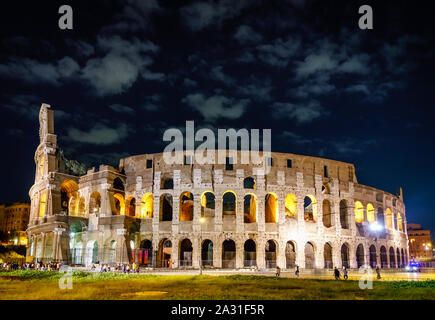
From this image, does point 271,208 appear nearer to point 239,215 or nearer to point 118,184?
point 239,215

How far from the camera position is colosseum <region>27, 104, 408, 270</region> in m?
42.0

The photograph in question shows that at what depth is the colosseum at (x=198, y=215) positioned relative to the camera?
138 feet

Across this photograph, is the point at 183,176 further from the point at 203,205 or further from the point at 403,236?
the point at 403,236

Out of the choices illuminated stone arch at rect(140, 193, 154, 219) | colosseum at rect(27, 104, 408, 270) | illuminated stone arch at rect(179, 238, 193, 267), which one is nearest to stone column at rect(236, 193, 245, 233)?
colosseum at rect(27, 104, 408, 270)

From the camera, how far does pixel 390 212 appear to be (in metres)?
54.7

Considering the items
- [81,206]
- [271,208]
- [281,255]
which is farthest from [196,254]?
[81,206]

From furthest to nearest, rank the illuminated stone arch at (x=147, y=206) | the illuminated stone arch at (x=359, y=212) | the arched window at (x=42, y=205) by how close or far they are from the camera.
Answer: the illuminated stone arch at (x=359, y=212), the arched window at (x=42, y=205), the illuminated stone arch at (x=147, y=206)

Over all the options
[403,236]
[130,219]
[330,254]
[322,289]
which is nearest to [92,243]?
[130,219]

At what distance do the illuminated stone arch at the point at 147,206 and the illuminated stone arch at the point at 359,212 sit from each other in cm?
2512

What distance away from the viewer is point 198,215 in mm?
42344

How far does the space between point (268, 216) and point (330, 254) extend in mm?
8734

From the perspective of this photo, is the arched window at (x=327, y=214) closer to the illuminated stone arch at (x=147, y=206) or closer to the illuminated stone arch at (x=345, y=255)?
the illuminated stone arch at (x=345, y=255)

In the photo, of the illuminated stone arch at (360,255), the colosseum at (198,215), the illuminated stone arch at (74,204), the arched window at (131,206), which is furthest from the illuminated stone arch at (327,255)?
the illuminated stone arch at (74,204)

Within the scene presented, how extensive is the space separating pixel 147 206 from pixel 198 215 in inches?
268
